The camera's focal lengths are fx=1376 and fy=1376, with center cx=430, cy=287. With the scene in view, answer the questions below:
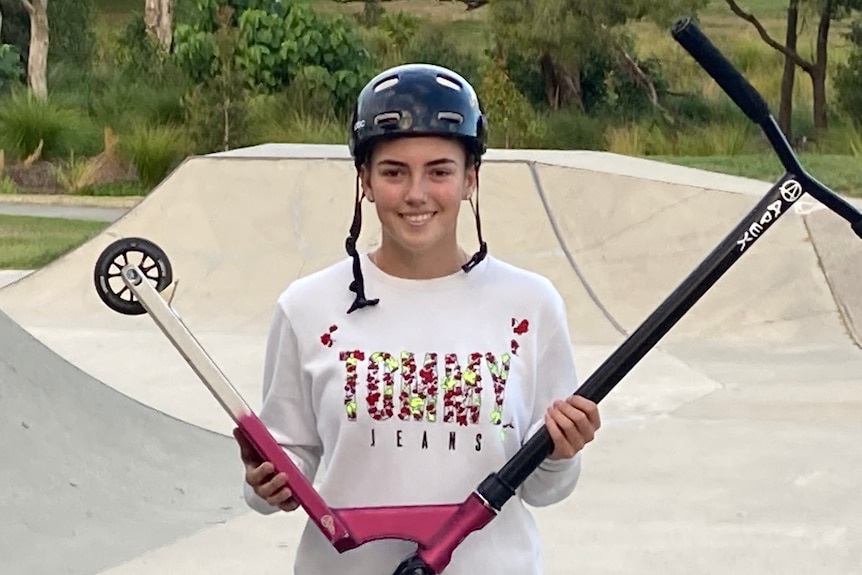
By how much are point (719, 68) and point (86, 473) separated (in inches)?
139

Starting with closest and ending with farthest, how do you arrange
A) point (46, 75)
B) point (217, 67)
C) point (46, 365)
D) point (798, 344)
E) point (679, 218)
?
point (46, 365)
point (798, 344)
point (679, 218)
point (217, 67)
point (46, 75)

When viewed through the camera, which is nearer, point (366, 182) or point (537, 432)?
point (537, 432)

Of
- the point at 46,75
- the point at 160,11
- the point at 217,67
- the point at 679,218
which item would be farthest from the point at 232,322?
the point at 160,11

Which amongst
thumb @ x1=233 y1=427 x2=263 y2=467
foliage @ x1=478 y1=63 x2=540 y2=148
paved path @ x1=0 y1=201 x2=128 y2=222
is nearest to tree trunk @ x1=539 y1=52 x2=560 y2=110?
foliage @ x1=478 y1=63 x2=540 y2=148

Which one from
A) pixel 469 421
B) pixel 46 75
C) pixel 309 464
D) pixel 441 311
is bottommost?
pixel 46 75

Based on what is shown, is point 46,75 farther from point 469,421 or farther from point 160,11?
point 469,421

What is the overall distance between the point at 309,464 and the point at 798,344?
278 inches

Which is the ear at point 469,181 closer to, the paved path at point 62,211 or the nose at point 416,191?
the nose at point 416,191

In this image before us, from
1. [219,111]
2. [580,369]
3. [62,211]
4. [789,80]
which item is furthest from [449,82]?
[789,80]

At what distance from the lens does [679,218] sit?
10.2m

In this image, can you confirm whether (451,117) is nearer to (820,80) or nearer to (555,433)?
(555,433)

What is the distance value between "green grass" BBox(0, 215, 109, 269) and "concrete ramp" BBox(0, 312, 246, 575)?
7.39 m

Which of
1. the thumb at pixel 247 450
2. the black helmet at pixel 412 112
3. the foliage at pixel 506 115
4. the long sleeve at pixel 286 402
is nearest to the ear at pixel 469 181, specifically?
the black helmet at pixel 412 112

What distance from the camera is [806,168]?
15914 millimetres
